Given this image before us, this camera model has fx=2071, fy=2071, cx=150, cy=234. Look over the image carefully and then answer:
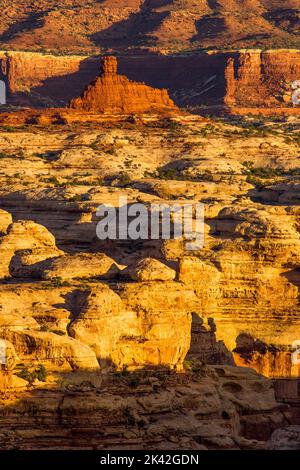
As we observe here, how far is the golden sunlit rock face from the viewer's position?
58969mm

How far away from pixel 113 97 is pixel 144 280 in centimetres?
4073

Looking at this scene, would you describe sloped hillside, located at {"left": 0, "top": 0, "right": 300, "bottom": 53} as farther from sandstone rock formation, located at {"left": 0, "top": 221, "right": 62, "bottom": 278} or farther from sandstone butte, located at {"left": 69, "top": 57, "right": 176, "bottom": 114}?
sandstone rock formation, located at {"left": 0, "top": 221, "right": 62, "bottom": 278}

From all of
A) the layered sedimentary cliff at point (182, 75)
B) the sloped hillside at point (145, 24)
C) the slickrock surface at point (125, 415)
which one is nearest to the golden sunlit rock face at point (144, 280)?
the slickrock surface at point (125, 415)

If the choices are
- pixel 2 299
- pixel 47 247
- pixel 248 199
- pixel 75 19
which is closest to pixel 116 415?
pixel 2 299

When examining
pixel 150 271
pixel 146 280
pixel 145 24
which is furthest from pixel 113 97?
pixel 145 24

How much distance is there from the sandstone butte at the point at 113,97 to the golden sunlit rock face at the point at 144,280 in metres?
0.12

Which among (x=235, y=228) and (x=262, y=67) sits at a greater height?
(x=262, y=67)

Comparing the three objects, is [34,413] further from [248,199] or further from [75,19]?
[75,19]

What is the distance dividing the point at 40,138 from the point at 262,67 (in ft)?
179

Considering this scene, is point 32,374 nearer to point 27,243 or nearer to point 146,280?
→ point 146,280

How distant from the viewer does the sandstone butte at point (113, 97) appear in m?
111
